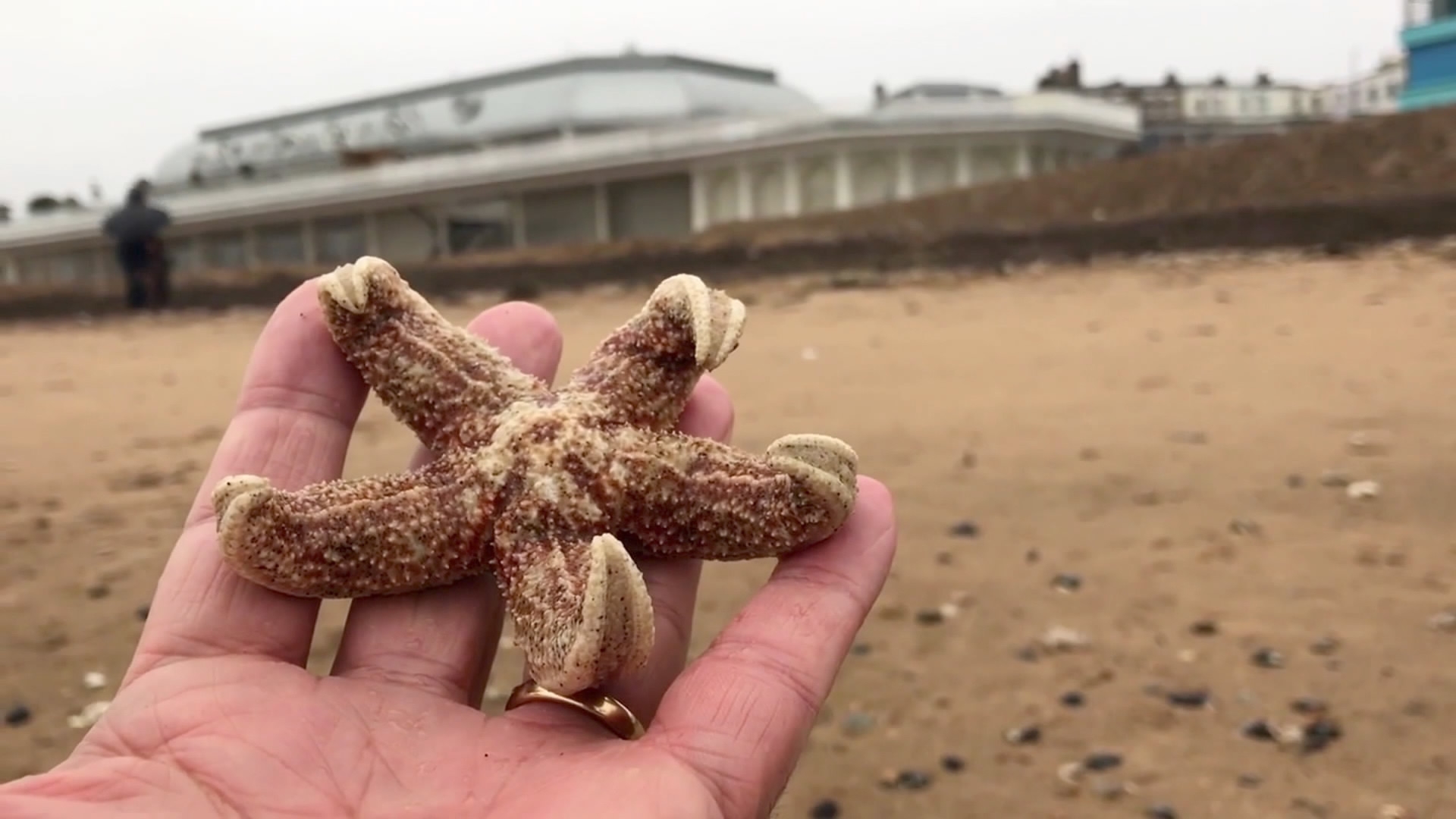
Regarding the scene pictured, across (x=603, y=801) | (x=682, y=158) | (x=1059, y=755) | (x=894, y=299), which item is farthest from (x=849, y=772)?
(x=682, y=158)

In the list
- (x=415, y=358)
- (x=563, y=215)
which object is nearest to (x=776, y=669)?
(x=415, y=358)

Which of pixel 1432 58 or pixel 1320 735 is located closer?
pixel 1320 735

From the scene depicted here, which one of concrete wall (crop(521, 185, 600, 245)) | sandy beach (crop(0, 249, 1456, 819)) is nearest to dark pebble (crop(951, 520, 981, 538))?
sandy beach (crop(0, 249, 1456, 819))

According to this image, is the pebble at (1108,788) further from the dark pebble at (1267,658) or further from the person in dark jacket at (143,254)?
the person in dark jacket at (143,254)

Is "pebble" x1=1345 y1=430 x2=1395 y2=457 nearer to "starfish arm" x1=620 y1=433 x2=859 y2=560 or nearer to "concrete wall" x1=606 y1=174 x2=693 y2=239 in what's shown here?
"starfish arm" x1=620 y1=433 x2=859 y2=560

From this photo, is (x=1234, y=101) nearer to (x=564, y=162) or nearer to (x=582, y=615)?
(x=564, y=162)

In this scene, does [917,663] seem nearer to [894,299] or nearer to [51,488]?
[51,488]

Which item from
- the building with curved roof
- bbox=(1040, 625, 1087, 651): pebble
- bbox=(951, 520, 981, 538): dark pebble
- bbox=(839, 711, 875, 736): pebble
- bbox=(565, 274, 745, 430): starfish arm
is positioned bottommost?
bbox=(839, 711, 875, 736): pebble
